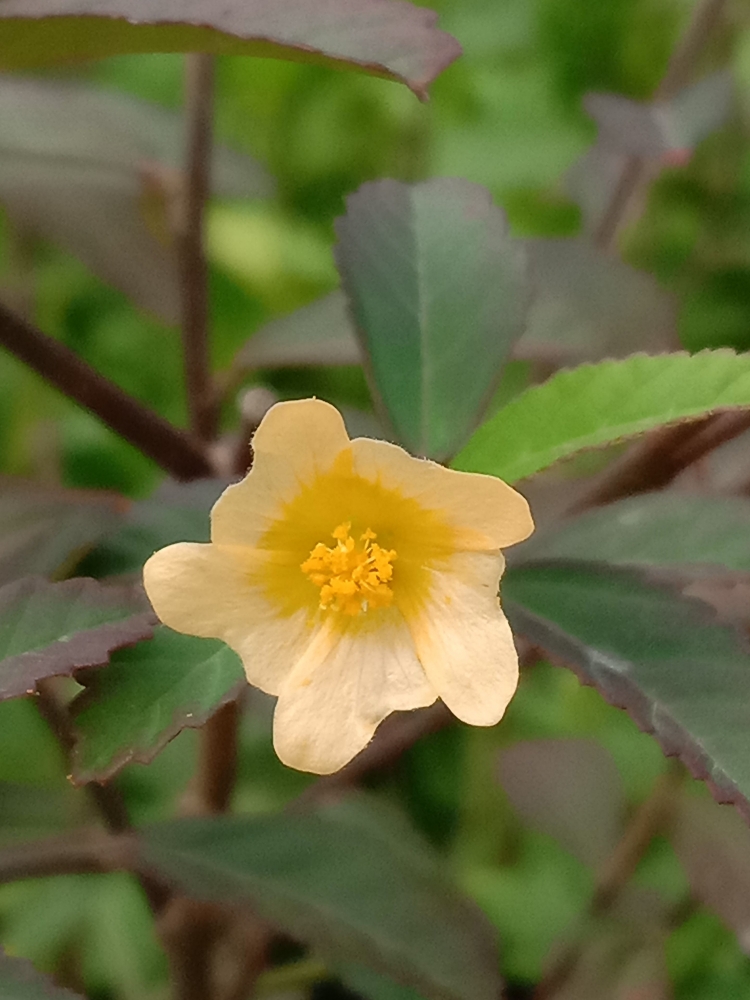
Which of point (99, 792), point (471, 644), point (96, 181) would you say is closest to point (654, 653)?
point (471, 644)

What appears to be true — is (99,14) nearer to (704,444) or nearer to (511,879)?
(704,444)

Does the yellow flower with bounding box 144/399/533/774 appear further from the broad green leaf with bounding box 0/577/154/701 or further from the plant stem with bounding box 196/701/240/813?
the plant stem with bounding box 196/701/240/813

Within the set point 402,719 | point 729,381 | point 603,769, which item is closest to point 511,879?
point 603,769

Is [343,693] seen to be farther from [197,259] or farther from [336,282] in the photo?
[336,282]

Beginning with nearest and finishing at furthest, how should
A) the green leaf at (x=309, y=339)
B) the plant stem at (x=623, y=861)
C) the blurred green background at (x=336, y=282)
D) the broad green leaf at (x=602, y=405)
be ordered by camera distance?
1. the broad green leaf at (x=602, y=405)
2. the green leaf at (x=309, y=339)
3. the plant stem at (x=623, y=861)
4. the blurred green background at (x=336, y=282)

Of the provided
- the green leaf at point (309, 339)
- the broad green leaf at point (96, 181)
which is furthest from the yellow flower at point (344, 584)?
the broad green leaf at point (96, 181)

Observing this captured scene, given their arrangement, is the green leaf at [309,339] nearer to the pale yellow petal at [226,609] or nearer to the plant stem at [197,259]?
the plant stem at [197,259]

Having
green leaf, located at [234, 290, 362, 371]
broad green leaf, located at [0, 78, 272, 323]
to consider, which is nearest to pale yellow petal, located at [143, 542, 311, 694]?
green leaf, located at [234, 290, 362, 371]
